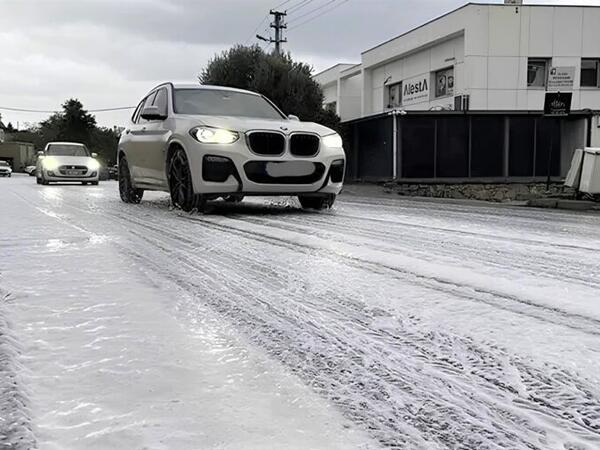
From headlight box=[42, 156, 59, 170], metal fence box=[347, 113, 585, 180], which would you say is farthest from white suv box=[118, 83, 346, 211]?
headlight box=[42, 156, 59, 170]

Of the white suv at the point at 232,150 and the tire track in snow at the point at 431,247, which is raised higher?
the white suv at the point at 232,150

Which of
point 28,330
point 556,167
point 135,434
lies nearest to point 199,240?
point 28,330

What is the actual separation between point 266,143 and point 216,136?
0.55 meters

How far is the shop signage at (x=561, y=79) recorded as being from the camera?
12.6 meters

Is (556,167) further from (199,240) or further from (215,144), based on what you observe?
(199,240)

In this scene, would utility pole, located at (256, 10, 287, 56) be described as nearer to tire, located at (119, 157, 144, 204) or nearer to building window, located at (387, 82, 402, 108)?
building window, located at (387, 82, 402, 108)

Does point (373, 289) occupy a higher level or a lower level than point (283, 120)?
lower

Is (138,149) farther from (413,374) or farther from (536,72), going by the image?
(536,72)

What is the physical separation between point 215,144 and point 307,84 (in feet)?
61.3

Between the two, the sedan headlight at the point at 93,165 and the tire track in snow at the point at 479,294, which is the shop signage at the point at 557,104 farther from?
the sedan headlight at the point at 93,165

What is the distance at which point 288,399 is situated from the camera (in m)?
1.79

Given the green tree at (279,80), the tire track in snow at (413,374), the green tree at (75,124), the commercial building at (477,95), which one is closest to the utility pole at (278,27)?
the commercial building at (477,95)

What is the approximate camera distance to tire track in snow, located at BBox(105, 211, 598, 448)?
5.42 ft

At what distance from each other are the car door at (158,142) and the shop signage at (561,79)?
28.2 feet
